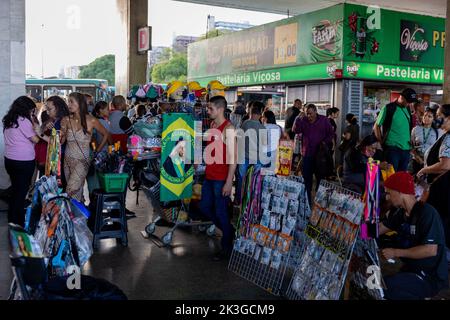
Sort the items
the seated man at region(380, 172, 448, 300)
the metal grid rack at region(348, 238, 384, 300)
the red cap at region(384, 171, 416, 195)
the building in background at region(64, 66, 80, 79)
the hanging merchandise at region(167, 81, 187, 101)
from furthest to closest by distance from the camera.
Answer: the building in background at region(64, 66, 80, 79)
the hanging merchandise at region(167, 81, 187, 101)
the red cap at region(384, 171, 416, 195)
the seated man at region(380, 172, 448, 300)
the metal grid rack at region(348, 238, 384, 300)

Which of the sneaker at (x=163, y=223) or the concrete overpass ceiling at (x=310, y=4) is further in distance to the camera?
the concrete overpass ceiling at (x=310, y=4)

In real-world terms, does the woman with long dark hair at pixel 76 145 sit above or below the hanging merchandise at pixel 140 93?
below

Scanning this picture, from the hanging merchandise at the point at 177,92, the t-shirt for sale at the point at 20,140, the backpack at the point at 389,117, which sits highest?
the hanging merchandise at the point at 177,92

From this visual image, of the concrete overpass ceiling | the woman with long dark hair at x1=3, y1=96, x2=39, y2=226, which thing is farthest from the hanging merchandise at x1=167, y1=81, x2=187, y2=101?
the concrete overpass ceiling

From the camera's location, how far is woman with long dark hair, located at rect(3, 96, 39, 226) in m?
6.34

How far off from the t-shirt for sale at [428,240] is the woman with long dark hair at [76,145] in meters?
3.59

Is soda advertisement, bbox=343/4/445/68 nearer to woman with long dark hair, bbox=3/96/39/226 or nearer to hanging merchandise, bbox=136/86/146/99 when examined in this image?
hanging merchandise, bbox=136/86/146/99

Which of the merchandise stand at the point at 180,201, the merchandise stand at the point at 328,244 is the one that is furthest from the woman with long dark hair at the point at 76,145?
the merchandise stand at the point at 328,244

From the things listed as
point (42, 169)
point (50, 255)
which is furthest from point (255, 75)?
point (50, 255)

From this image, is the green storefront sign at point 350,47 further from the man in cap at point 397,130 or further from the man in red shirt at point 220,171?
the man in red shirt at point 220,171

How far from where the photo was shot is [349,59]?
13.5 metres

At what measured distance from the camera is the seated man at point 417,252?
3680 millimetres

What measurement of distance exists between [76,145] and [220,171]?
1655mm

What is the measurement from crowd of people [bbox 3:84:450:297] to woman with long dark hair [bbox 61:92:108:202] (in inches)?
0.4
